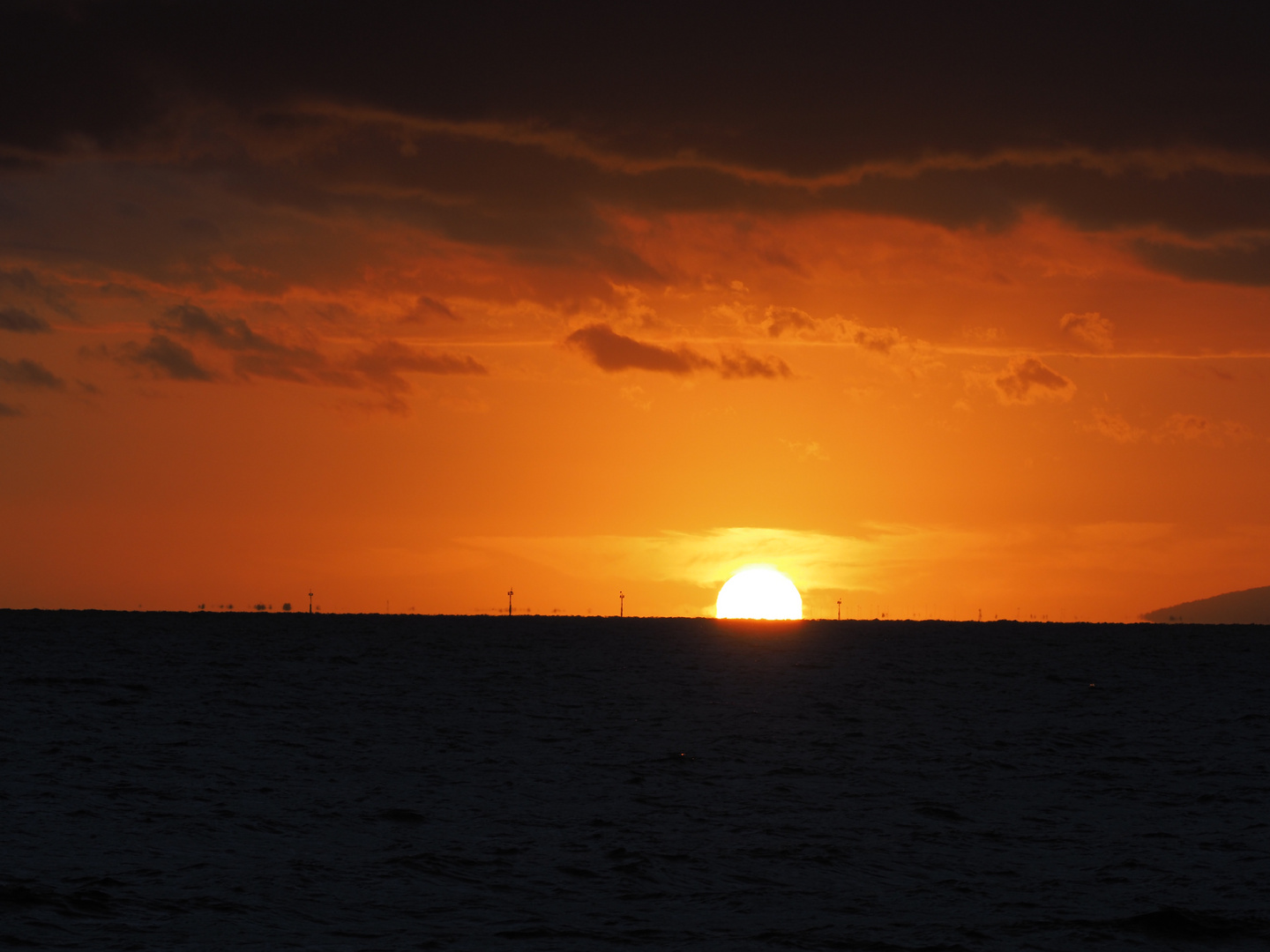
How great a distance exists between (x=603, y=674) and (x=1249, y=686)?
215ft

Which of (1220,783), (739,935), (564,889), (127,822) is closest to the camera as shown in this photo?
(739,935)

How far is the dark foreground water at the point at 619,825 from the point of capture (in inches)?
1163

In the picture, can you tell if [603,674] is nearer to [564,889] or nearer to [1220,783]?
[1220,783]

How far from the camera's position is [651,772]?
55156 mm

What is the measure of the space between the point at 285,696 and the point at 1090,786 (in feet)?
202

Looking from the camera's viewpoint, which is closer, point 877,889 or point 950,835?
point 877,889

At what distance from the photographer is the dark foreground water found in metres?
29.5

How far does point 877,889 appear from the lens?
111 feet

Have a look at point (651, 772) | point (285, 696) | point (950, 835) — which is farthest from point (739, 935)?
point (285, 696)

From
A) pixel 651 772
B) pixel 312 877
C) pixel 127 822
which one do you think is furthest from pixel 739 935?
pixel 651 772

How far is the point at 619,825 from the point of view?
4216cm

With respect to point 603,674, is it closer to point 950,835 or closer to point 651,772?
point 651,772

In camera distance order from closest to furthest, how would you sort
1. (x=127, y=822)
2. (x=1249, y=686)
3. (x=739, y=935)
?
1. (x=739, y=935)
2. (x=127, y=822)
3. (x=1249, y=686)

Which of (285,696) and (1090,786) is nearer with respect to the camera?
(1090,786)
